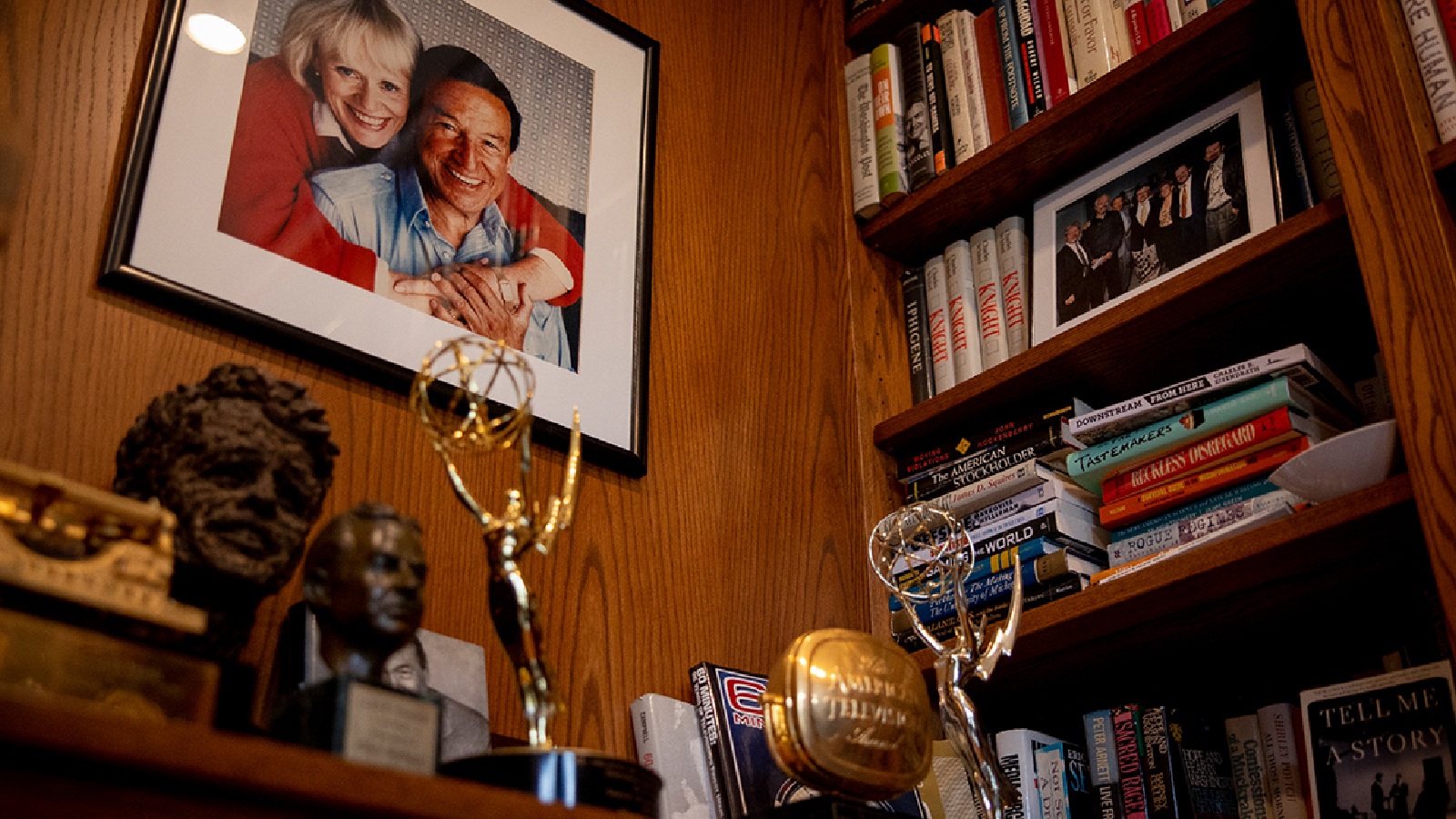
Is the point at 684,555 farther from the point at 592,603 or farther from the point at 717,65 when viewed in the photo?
the point at 717,65

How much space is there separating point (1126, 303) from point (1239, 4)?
398 millimetres

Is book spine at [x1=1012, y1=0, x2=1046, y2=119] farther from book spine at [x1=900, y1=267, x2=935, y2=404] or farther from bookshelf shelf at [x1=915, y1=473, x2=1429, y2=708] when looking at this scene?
bookshelf shelf at [x1=915, y1=473, x2=1429, y2=708]

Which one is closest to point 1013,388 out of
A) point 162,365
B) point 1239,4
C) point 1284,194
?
point 1284,194

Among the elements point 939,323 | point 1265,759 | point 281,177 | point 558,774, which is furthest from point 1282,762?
point 281,177

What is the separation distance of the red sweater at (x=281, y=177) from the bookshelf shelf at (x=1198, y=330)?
0.85m

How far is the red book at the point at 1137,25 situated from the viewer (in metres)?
1.78

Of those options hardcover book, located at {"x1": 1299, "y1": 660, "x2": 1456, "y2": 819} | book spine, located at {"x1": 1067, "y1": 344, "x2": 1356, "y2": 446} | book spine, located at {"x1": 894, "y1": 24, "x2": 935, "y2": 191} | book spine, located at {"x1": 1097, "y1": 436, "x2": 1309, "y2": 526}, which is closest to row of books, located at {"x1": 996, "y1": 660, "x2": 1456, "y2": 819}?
hardcover book, located at {"x1": 1299, "y1": 660, "x2": 1456, "y2": 819}

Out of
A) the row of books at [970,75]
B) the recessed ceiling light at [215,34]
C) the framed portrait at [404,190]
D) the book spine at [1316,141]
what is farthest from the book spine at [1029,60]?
the recessed ceiling light at [215,34]

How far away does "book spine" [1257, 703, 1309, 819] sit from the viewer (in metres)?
1.45

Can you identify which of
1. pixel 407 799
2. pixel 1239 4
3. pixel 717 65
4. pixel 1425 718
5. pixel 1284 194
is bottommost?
pixel 407 799

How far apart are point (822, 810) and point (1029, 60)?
4.02 ft

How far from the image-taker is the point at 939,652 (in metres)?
1.44

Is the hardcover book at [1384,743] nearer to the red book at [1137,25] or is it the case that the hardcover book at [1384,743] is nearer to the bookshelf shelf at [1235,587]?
the bookshelf shelf at [1235,587]

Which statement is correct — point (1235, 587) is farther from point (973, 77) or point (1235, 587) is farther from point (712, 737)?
point (973, 77)
